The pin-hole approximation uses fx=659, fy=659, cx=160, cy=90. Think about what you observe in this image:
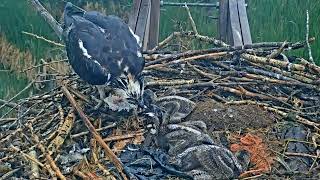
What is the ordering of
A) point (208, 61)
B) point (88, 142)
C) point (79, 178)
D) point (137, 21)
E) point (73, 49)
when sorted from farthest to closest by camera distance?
point (137, 21) → point (208, 61) → point (73, 49) → point (88, 142) → point (79, 178)

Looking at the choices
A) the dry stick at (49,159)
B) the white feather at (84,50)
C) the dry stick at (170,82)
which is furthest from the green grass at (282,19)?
the dry stick at (49,159)

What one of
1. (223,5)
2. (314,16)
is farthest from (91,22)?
(314,16)

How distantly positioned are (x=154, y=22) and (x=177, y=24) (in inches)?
46.0

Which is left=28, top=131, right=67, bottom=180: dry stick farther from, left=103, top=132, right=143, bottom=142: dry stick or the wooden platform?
the wooden platform

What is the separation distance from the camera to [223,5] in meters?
5.29

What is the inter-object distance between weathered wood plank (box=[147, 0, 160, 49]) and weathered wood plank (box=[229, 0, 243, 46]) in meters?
0.58

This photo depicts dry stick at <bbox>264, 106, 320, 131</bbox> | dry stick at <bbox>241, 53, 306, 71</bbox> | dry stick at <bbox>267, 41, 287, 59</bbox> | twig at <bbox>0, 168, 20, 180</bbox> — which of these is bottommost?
twig at <bbox>0, 168, 20, 180</bbox>

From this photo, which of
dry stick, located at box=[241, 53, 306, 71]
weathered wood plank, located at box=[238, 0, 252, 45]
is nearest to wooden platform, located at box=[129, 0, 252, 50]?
weathered wood plank, located at box=[238, 0, 252, 45]

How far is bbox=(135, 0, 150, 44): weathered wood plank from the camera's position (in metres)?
5.04

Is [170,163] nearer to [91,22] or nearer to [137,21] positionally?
[91,22]

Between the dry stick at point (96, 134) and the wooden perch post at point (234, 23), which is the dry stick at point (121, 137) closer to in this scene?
the dry stick at point (96, 134)

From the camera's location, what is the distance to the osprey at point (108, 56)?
12.8ft

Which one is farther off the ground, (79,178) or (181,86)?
(181,86)

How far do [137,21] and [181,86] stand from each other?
41.9 inches
